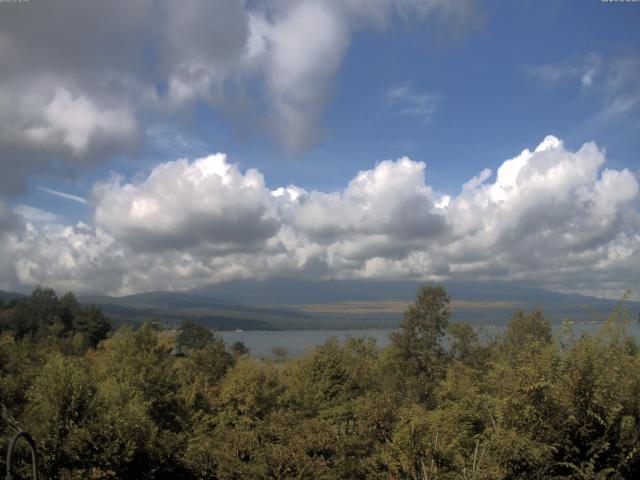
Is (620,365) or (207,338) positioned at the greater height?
(620,365)

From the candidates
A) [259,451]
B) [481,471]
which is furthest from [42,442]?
[481,471]

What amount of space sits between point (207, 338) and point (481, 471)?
314ft

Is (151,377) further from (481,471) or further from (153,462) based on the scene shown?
(481,471)

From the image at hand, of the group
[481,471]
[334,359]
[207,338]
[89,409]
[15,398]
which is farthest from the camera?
[207,338]

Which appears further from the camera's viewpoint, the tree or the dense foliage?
the tree

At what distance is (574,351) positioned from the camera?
12.7m

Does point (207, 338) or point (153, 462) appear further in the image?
point (207, 338)

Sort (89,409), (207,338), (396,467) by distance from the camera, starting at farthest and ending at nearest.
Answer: (207,338) < (89,409) < (396,467)

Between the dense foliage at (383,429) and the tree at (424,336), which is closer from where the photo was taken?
the dense foliage at (383,429)

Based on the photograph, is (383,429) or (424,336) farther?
(424,336)

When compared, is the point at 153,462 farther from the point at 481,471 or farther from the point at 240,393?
the point at 240,393

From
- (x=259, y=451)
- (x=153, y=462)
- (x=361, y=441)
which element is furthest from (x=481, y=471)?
(x=153, y=462)

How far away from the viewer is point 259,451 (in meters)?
16.0

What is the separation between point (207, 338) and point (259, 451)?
297 ft
